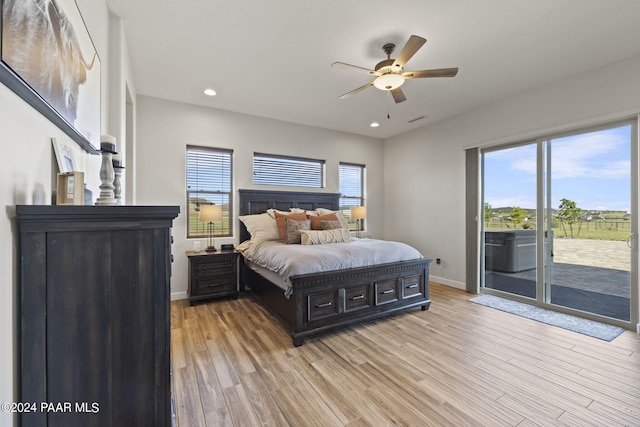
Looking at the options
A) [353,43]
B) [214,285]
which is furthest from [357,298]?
[353,43]

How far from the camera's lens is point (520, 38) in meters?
2.51

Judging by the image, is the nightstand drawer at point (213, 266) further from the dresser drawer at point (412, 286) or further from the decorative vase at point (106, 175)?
the decorative vase at point (106, 175)

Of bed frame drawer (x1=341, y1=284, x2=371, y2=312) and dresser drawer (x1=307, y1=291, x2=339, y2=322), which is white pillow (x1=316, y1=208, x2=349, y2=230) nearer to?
bed frame drawer (x1=341, y1=284, x2=371, y2=312)

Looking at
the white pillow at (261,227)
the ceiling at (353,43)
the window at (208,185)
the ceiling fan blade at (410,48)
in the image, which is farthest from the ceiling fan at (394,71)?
the window at (208,185)

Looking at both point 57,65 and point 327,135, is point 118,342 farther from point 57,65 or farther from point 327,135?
point 327,135

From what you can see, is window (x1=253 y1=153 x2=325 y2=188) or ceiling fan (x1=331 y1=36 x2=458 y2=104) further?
window (x1=253 y1=153 x2=325 y2=188)

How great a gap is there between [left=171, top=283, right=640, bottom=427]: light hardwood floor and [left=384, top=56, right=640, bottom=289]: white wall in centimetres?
191

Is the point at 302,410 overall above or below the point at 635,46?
below

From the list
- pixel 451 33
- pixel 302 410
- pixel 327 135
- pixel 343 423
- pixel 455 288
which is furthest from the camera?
pixel 327 135

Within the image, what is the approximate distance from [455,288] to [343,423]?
11.8 ft

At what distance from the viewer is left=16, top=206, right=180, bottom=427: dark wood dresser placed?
924mm

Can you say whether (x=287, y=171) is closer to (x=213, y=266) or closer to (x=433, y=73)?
(x=213, y=266)

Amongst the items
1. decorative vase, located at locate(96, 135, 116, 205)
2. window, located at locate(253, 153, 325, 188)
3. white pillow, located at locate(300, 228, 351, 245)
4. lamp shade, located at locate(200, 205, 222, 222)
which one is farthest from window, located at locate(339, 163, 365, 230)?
decorative vase, located at locate(96, 135, 116, 205)

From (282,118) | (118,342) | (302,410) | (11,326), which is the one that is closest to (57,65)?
(11,326)
